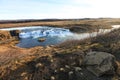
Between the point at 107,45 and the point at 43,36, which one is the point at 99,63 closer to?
the point at 107,45

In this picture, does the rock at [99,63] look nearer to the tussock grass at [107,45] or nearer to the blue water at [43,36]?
the tussock grass at [107,45]

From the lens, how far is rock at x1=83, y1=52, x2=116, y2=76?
867cm

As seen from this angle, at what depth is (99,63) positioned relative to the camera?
8.88 meters

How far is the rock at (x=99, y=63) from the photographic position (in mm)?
8672

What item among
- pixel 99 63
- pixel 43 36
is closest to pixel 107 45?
pixel 99 63

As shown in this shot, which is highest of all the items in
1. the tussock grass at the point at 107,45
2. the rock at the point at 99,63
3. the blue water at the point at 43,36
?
the tussock grass at the point at 107,45

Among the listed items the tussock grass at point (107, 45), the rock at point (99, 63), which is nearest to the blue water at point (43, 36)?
the tussock grass at point (107, 45)

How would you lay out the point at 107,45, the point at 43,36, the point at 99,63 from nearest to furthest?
the point at 99,63
the point at 107,45
the point at 43,36

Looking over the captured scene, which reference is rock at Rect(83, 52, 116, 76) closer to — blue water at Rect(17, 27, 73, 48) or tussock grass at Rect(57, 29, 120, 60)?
tussock grass at Rect(57, 29, 120, 60)

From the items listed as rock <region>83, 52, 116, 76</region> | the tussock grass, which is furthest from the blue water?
rock <region>83, 52, 116, 76</region>

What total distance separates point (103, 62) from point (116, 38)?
3.08m

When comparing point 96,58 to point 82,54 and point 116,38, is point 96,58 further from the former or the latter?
point 116,38

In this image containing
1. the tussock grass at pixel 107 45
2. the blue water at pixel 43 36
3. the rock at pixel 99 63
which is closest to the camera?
the rock at pixel 99 63

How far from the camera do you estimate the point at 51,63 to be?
9492 mm
